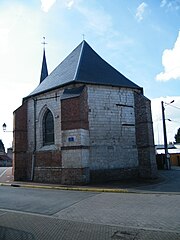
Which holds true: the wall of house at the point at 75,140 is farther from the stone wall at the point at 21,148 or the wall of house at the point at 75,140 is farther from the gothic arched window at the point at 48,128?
the stone wall at the point at 21,148

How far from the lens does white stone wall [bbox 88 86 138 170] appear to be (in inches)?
556

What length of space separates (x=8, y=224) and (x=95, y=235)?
241 cm

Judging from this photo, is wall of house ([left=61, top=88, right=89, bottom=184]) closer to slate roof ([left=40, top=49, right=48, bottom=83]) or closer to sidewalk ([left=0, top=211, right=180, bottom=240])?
sidewalk ([left=0, top=211, right=180, bottom=240])

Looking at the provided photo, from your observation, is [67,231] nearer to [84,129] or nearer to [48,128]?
[84,129]

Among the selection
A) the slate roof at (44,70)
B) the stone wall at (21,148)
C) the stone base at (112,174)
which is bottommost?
the stone base at (112,174)

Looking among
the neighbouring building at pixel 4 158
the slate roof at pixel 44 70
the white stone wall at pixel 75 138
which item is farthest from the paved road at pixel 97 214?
the neighbouring building at pixel 4 158

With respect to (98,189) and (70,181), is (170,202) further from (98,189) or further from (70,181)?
(70,181)

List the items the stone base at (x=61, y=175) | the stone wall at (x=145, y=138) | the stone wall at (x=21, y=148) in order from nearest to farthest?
the stone base at (x=61, y=175) < the stone wall at (x=145, y=138) < the stone wall at (x=21, y=148)

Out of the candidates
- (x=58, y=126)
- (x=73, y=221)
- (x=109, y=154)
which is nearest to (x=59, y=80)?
(x=58, y=126)

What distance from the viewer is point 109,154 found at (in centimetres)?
1436

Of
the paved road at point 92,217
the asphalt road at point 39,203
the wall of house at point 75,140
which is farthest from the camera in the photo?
the wall of house at point 75,140

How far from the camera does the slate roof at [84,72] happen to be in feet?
49.4

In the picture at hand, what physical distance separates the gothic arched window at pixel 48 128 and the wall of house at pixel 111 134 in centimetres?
301

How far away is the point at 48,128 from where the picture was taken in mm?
15938
